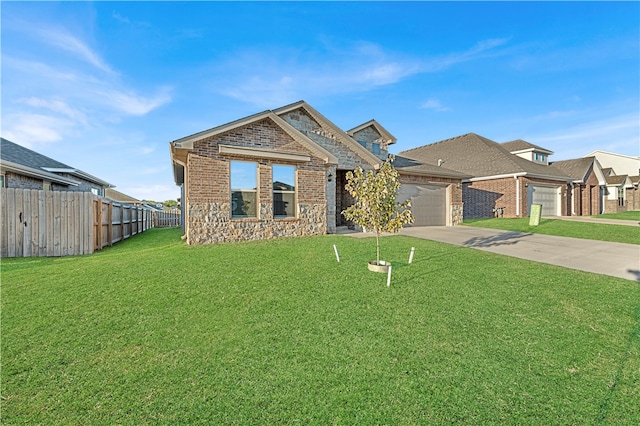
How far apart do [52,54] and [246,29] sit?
6.58 m

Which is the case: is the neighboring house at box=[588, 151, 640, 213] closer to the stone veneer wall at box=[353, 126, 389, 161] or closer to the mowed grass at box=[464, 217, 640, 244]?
the mowed grass at box=[464, 217, 640, 244]

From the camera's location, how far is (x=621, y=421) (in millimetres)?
2572

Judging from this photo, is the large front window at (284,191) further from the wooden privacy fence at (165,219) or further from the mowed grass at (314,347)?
the wooden privacy fence at (165,219)

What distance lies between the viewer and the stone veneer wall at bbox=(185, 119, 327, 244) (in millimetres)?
9617

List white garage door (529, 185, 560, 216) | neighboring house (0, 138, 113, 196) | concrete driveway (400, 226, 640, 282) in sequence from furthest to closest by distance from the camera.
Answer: white garage door (529, 185, 560, 216) < neighboring house (0, 138, 113, 196) < concrete driveway (400, 226, 640, 282)

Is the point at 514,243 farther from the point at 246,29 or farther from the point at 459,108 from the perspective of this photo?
the point at 246,29

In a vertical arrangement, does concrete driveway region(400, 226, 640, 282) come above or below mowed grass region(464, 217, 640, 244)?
below

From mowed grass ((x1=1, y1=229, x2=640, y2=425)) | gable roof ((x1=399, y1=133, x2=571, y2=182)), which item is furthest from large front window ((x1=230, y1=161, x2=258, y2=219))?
gable roof ((x1=399, y1=133, x2=571, y2=182))

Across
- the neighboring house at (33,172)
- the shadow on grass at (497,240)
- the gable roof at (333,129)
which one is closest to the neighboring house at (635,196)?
the shadow on grass at (497,240)

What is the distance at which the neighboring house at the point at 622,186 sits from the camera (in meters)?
30.0

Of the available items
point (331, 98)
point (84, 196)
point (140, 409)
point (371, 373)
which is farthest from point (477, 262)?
point (331, 98)

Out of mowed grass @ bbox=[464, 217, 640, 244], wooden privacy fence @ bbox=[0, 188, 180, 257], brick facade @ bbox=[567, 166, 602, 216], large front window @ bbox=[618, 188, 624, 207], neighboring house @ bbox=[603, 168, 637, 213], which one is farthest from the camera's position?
large front window @ bbox=[618, 188, 624, 207]

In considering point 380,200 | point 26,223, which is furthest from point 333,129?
point 26,223

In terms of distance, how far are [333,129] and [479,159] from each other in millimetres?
15767
